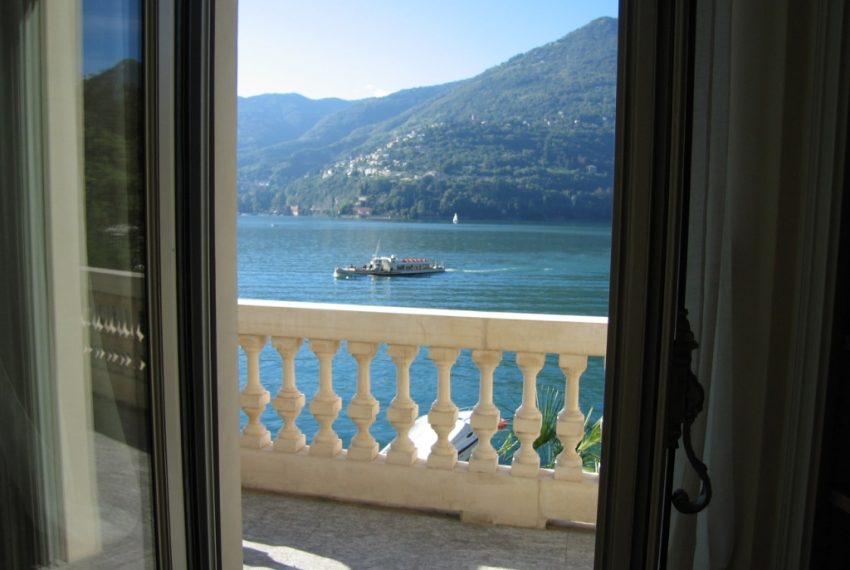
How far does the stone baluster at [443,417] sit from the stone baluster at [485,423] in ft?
0.30

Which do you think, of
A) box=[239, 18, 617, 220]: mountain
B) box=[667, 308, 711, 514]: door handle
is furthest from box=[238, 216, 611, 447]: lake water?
box=[667, 308, 711, 514]: door handle

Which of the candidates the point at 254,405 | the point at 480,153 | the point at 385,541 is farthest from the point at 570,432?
→ the point at 480,153

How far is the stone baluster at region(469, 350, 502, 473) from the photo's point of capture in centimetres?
257

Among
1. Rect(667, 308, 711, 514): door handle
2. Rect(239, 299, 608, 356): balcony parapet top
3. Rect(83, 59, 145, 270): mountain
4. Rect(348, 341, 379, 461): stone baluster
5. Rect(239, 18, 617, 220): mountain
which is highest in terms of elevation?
Rect(239, 18, 617, 220): mountain

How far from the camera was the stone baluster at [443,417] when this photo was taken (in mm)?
2594

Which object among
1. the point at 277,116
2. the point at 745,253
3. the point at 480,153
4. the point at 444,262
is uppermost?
the point at 277,116

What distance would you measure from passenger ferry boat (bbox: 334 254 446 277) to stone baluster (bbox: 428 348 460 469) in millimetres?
17974

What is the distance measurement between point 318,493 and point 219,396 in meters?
1.68

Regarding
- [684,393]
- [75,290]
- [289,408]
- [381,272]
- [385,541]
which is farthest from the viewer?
[381,272]

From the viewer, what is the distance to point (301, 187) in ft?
83.0

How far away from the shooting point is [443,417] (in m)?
2.64

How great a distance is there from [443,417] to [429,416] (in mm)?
61

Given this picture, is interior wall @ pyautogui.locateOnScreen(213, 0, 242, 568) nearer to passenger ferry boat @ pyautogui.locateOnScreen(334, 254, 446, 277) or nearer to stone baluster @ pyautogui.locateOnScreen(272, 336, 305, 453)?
stone baluster @ pyautogui.locateOnScreen(272, 336, 305, 453)

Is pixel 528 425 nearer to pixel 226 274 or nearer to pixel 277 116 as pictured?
pixel 226 274
